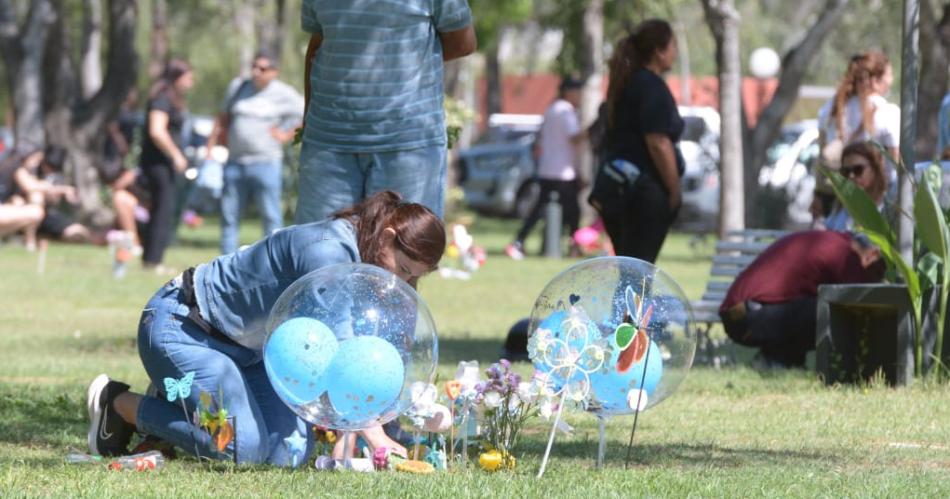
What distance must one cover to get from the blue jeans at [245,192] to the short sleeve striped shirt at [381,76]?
7143 mm

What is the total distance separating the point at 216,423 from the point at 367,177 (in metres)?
1.77

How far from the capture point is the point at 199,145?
69.7ft

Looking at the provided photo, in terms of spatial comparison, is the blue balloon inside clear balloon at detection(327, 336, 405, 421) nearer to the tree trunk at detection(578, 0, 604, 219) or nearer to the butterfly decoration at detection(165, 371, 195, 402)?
the butterfly decoration at detection(165, 371, 195, 402)

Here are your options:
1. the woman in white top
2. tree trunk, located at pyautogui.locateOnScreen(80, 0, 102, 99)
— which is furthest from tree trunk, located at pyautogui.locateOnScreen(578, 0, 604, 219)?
the woman in white top

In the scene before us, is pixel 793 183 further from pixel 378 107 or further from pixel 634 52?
pixel 378 107

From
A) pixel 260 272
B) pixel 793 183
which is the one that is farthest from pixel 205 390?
pixel 793 183

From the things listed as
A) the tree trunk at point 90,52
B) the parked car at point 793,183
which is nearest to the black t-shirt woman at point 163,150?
the parked car at point 793,183

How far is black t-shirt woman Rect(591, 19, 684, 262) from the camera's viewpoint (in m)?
9.02

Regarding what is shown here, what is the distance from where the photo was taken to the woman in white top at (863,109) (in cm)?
1102

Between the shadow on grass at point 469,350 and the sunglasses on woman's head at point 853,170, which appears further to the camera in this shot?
the shadow on grass at point 469,350

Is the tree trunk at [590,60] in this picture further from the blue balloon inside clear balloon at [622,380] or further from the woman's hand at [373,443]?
the blue balloon inside clear balloon at [622,380]

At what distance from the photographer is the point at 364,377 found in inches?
207

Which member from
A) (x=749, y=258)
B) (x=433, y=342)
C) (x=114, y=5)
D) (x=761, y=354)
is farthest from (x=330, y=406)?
(x=114, y=5)

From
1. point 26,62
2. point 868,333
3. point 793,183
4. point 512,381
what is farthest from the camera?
point 793,183
